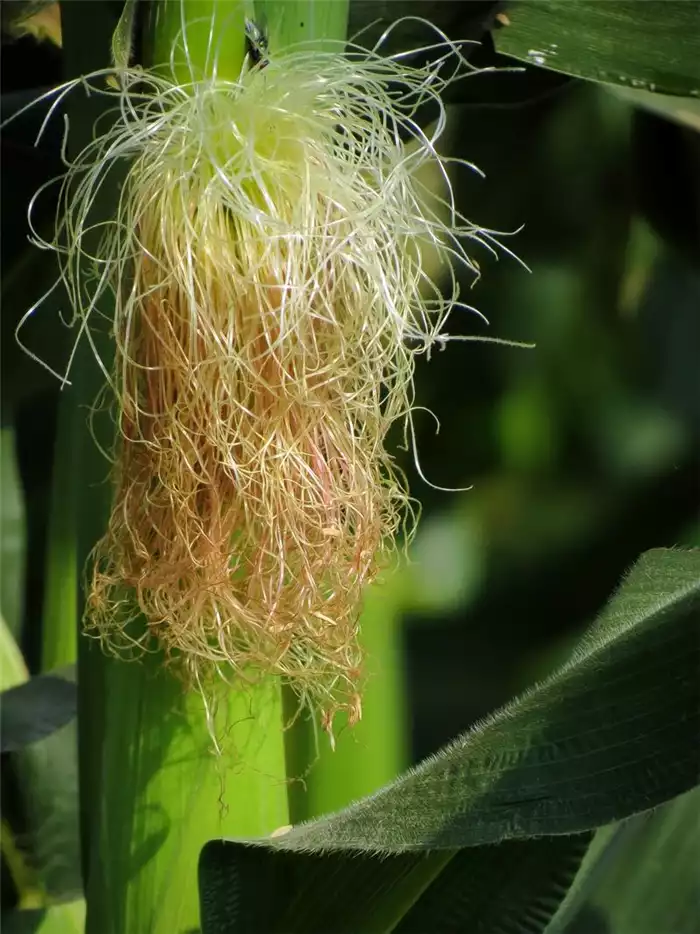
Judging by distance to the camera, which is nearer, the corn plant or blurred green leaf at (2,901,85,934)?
the corn plant

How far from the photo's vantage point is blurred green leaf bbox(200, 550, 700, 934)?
25 cm

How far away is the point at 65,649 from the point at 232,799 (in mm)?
188

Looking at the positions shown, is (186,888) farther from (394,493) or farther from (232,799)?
(394,493)

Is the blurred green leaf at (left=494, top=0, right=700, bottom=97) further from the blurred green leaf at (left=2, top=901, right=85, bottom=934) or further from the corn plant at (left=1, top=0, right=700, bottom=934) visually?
the blurred green leaf at (left=2, top=901, right=85, bottom=934)

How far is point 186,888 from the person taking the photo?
0.35m

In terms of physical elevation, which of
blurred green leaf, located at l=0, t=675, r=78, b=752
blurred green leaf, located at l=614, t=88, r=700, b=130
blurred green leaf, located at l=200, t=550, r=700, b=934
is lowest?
blurred green leaf, located at l=0, t=675, r=78, b=752

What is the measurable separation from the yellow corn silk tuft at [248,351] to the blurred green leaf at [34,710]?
75 millimetres

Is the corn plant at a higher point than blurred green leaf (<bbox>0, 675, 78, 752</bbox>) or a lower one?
higher

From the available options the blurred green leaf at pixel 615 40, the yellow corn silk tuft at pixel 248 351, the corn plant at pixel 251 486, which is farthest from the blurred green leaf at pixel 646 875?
the blurred green leaf at pixel 615 40

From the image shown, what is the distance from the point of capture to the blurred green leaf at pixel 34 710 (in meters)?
0.43

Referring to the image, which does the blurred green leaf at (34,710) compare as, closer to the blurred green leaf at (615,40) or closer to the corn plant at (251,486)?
the corn plant at (251,486)

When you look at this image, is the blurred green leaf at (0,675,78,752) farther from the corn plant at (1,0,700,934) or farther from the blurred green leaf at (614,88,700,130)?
the blurred green leaf at (614,88,700,130)

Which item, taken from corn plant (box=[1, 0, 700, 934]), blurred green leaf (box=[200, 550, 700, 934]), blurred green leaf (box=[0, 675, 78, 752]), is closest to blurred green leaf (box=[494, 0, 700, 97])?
corn plant (box=[1, 0, 700, 934])

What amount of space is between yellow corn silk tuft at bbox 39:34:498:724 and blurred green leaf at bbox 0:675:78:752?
75mm
